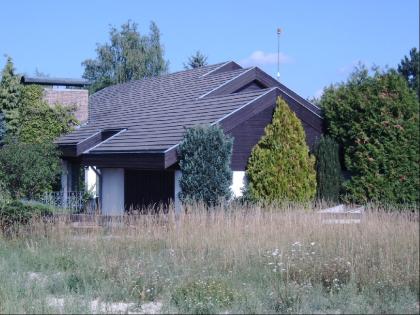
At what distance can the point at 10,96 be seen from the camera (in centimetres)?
2931

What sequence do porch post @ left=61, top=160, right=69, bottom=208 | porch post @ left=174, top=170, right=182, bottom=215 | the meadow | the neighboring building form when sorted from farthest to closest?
1. the neighboring building
2. porch post @ left=61, top=160, right=69, bottom=208
3. porch post @ left=174, top=170, right=182, bottom=215
4. the meadow

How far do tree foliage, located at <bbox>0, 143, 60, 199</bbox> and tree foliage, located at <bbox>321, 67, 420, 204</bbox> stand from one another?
1057cm

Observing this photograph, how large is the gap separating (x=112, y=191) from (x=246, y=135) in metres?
5.86

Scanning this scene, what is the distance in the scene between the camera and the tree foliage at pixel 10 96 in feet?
95.5

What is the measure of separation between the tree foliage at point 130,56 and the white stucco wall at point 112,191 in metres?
31.7

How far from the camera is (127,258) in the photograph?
1209 centimetres

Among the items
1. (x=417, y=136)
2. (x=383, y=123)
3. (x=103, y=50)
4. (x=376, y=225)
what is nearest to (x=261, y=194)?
(x=383, y=123)

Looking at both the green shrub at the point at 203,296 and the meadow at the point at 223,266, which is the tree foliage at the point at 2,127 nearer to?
the meadow at the point at 223,266

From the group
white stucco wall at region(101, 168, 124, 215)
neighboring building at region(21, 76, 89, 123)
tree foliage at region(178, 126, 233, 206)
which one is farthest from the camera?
neighboring building at region(21, 76, 89, 123)

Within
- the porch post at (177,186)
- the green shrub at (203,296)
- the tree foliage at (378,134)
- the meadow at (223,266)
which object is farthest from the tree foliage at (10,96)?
the green shrub at (203,296)

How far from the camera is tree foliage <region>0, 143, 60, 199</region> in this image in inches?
976

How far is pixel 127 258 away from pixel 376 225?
14.3 feet

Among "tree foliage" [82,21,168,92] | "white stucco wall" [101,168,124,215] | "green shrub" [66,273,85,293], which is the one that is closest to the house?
"white stucco wall" [101,168,124,215]

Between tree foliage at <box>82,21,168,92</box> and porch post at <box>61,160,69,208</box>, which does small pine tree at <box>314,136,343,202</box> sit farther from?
tree foliage at <box>82,21,168,92</box>
